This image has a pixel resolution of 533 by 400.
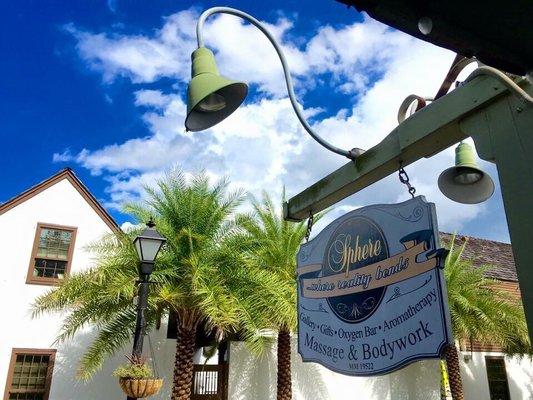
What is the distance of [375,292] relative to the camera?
289cm

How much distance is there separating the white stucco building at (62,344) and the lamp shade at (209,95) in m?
13.2

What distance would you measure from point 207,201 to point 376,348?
11325mm

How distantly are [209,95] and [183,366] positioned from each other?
37.6ft

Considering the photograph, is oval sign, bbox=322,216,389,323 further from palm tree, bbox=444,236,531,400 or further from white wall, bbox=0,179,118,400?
white wall, bbox=0,179,118,400

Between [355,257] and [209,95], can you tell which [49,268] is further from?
[355,257]

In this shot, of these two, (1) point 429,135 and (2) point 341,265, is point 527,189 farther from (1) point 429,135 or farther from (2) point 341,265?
(2) point 341,265

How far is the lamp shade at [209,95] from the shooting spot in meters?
3.34

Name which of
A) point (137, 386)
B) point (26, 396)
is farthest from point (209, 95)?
point (26, 396)

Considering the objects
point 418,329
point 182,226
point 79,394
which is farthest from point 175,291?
point 418,329

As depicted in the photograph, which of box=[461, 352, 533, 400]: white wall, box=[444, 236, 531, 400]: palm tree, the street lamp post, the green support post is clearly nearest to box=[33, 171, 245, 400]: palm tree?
the street lamp post

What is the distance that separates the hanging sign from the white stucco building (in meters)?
13.3

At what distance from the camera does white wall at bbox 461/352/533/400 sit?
66.2 feet

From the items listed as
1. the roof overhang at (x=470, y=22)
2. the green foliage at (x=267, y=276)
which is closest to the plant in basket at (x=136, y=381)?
the green foliage at (x=267, y=276)

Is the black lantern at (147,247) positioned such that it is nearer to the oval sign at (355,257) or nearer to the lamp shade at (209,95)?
the lamp shade at (209,95)
